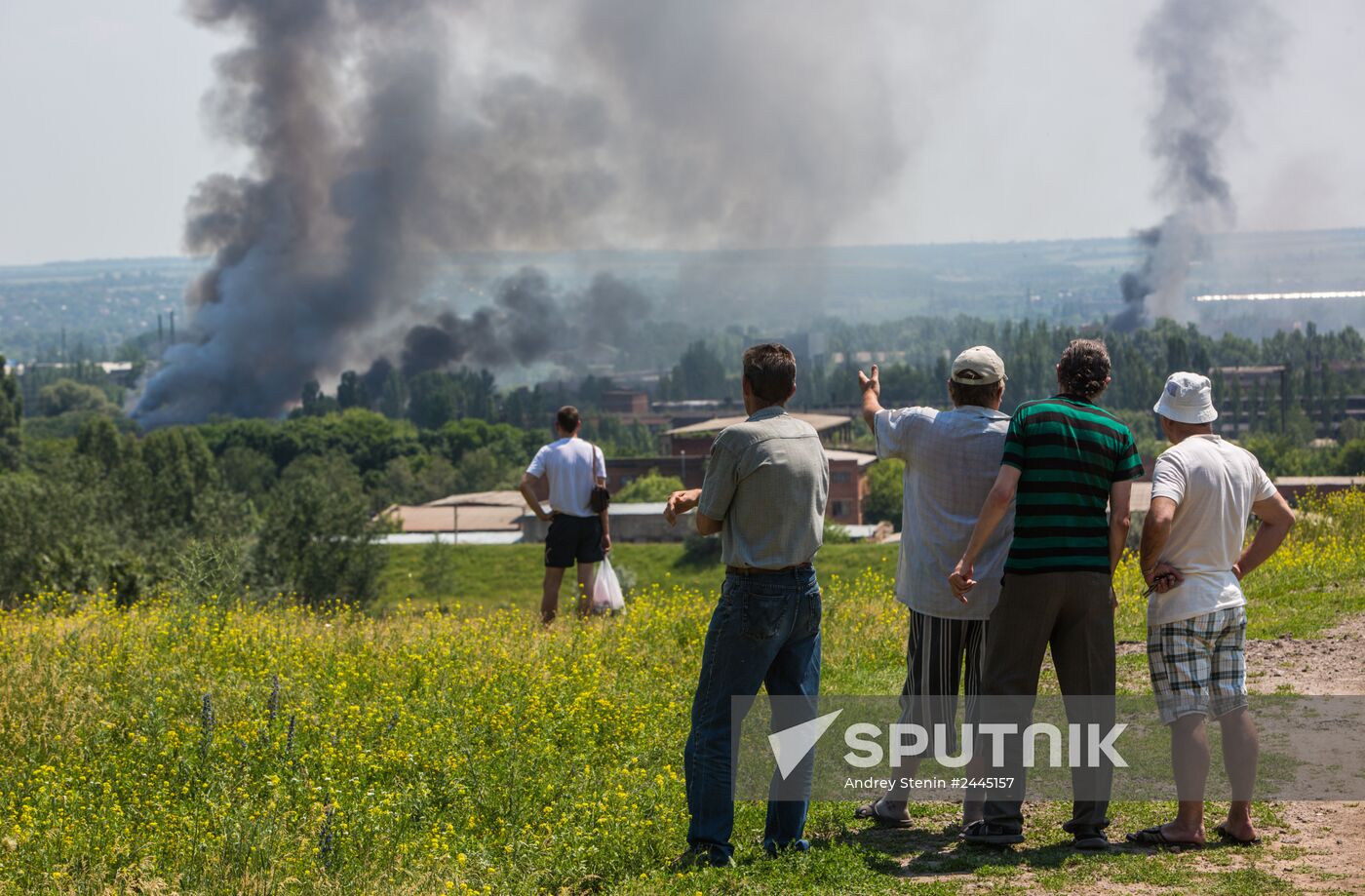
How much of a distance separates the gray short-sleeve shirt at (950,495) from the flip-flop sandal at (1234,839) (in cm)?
125

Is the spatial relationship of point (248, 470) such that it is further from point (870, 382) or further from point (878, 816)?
point (878, 816)

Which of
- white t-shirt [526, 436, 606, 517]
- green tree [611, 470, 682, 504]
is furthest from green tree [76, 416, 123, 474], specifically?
white t-shirt [526, 436, 606, 517]

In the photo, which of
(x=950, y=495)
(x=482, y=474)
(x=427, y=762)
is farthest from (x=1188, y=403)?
(x=482, y=474)

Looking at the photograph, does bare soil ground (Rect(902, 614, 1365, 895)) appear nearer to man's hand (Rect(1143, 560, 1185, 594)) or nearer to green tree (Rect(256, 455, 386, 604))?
man's hand (Rect(1143, 560, 1185, 594))

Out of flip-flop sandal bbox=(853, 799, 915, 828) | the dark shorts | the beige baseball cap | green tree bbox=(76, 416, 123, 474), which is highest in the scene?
the beige baseball cap

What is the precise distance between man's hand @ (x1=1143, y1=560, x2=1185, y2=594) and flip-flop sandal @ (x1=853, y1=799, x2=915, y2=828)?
1.45 m

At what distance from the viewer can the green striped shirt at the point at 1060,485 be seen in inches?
218

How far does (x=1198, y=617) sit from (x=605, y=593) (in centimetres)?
647

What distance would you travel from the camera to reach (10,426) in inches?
4695

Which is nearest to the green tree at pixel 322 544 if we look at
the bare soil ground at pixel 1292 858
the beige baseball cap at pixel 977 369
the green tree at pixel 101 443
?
the green tree at pixel 101 443

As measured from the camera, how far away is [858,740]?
23.2 ft

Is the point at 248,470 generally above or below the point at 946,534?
below

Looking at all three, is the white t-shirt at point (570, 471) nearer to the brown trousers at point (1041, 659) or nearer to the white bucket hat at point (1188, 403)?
the brown trousers at point (1041, 659)

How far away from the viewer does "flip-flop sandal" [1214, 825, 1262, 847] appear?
5.52 meters
